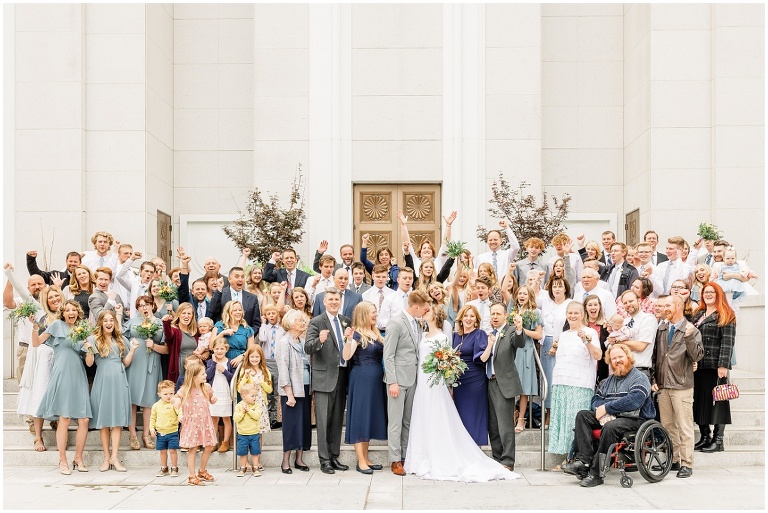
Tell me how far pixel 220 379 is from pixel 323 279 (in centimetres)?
247

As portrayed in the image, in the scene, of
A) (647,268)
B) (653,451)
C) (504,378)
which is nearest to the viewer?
(653,451)

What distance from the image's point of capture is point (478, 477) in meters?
9.56

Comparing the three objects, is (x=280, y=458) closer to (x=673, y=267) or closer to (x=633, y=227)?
(x=673, y=267)

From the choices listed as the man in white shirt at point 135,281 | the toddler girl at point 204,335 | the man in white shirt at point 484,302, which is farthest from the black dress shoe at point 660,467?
the man in white shirt at point 135,281

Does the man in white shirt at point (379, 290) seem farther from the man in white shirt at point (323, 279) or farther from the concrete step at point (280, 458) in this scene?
the concrete step at point (280, 458)

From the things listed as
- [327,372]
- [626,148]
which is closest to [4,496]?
[327,372]

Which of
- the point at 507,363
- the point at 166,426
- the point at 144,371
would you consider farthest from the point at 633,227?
the point at 166,426

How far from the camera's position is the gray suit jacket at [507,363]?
10023 millimetres

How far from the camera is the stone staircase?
10344mm

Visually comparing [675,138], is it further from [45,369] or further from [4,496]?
[4,496]

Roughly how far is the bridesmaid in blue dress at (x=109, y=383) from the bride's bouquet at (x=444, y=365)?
3663 mm

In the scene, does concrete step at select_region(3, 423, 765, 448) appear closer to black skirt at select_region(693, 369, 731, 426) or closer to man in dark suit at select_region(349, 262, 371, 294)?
black skirt at select_region(693, 369, 731, 426)

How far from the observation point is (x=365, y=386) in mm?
10125

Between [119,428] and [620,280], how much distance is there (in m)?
6.90
